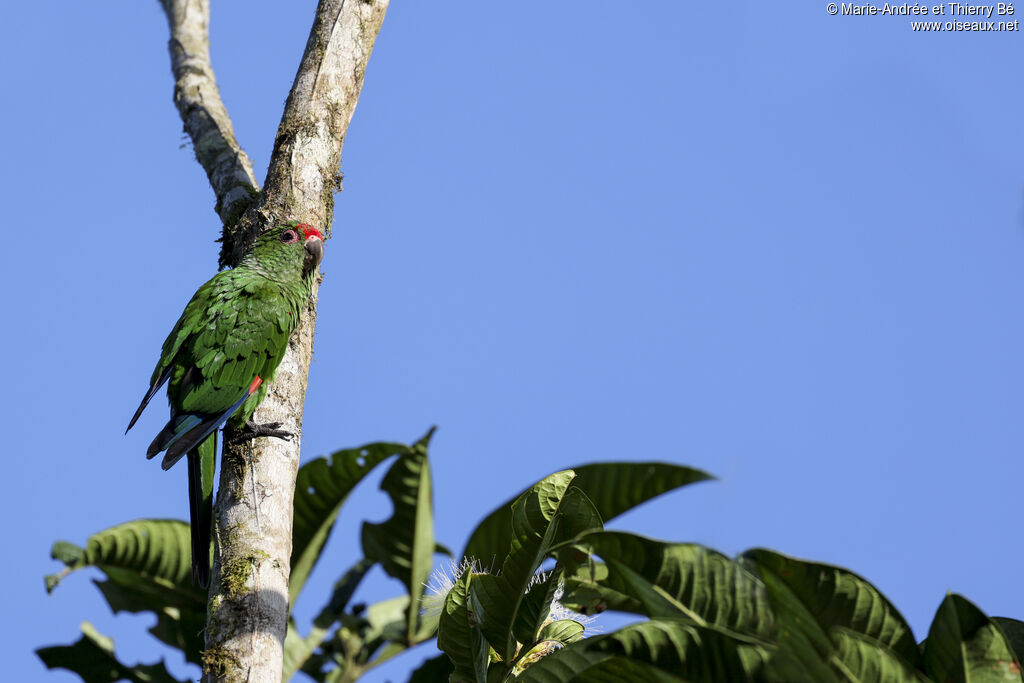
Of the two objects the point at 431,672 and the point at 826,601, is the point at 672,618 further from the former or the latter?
the point at 431,672

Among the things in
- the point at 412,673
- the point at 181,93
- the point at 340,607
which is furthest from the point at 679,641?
the point at 181,93

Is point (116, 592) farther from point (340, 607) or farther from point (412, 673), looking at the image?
point (412, 673)

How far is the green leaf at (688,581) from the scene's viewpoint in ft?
5.36

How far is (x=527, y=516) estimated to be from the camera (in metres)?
2.16

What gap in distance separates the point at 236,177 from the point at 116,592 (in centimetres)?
228

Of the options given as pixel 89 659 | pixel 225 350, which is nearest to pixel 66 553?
pixel 89 659

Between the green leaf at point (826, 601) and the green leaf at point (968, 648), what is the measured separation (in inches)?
2.2

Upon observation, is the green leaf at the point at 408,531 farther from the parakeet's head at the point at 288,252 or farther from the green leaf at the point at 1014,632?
the green leaf at the point at 1014,632

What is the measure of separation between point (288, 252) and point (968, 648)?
2929 mm

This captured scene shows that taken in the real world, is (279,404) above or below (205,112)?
below

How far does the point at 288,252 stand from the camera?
3713 millimetres

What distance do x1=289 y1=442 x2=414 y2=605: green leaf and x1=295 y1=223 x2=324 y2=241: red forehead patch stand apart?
1054 millimetres

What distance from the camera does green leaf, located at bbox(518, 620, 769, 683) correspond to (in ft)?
5.14

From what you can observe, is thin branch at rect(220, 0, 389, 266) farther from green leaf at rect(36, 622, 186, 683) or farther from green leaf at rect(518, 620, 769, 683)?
green leaf at rect(518, 620, 769, 683)
